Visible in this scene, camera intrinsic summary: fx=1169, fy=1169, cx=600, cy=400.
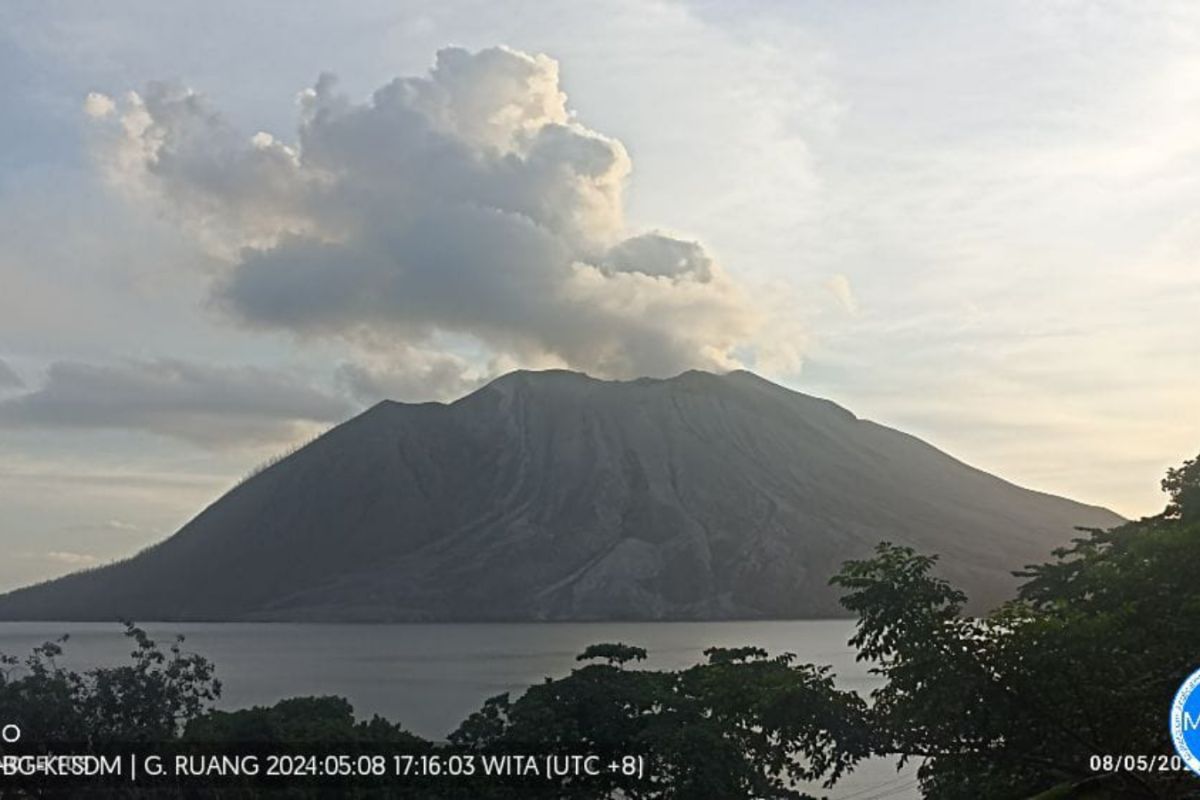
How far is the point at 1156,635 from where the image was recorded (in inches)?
813

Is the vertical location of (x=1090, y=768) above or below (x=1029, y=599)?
below

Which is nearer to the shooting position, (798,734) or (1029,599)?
(798,734)

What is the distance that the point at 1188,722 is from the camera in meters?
17.3

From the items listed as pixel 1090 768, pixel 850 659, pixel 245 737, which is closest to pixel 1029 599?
pixel 1090 768

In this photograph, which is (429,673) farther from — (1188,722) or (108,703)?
(1188,722)

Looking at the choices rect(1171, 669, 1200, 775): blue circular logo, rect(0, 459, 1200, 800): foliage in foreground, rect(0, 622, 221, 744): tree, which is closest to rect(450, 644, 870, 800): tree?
rect(0, 459, 1200, 800): foliage in foreground

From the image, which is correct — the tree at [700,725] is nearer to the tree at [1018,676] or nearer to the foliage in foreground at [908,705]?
the foliage in foreground at [908,705]

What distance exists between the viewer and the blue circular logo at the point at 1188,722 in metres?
17.0

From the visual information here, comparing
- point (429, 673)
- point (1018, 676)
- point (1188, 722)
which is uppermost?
point (1018, 676)

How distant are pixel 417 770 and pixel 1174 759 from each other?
15.9 metres

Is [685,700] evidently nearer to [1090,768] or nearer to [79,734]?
[1090,768]
